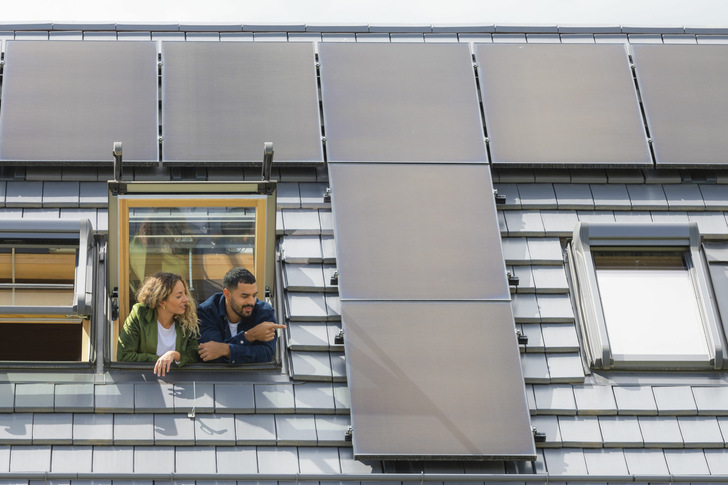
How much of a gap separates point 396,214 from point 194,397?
7.92ft

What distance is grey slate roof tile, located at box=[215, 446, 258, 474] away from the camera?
31.3ft

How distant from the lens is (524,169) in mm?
11820

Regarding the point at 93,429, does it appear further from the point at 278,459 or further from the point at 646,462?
the point at 646,462

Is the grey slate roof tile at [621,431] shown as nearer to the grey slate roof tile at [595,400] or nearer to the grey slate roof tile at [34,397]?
the grey slate roof tile at [595,400]

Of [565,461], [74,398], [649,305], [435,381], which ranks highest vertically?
[649,305]

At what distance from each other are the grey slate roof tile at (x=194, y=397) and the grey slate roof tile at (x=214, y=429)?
2.9 inches

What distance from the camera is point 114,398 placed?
984 centimetres

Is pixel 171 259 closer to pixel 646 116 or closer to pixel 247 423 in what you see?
pixel 247 423

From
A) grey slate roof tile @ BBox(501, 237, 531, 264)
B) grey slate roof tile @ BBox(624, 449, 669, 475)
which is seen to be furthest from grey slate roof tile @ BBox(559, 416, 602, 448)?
grey slate roof tile @ BBox(501, 237, 531, 264)

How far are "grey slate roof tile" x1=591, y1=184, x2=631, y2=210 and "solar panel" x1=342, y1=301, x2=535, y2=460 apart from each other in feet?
5.35

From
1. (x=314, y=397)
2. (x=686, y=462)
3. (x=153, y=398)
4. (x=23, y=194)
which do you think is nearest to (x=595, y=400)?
(x=686, y=462)

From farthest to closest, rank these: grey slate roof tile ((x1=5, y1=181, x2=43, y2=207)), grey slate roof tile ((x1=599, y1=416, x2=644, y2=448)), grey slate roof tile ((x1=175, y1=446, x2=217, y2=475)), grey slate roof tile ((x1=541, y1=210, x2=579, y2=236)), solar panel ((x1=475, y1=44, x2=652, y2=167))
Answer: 1. solar panel ((x1=475, y1=44, x2=652, y2=167))
2. grey slate roof tile ((x1=541, y1=210, x2=579, y2=236))
3. grey slate roof tile ((x1=5, y1=181, x2=43, y2=207))
4. grey slate roof tile ((x1=599, y1=416, x2=644, y2=448))
5. grey slate roof tile ((x1=175, y1=446, x2=217, y2=475))

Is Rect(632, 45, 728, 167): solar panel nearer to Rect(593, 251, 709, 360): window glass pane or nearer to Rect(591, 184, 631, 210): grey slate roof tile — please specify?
Rect(591, 184, 631, 210): grey slate roof tile

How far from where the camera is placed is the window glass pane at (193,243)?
10438 millimetres
